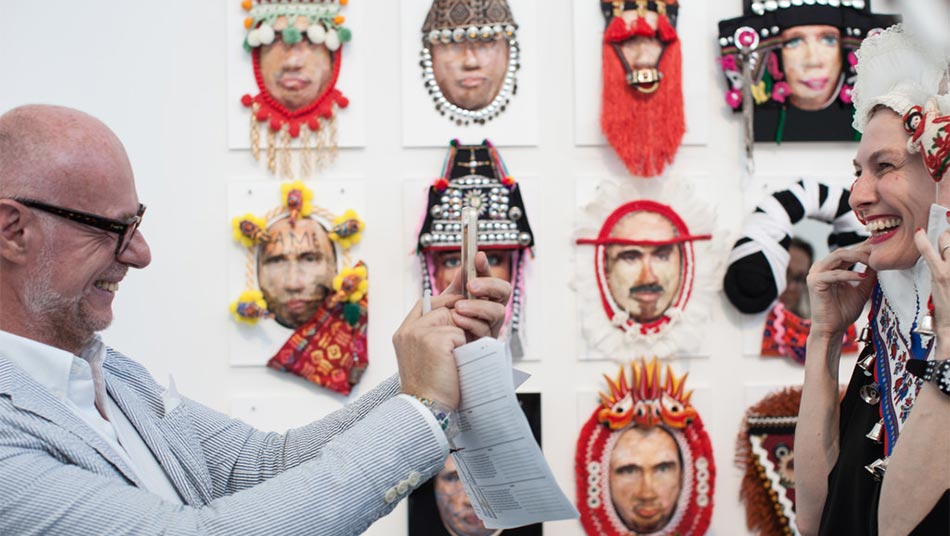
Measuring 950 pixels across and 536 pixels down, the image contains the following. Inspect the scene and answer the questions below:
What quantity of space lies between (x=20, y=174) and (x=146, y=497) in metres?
0.49

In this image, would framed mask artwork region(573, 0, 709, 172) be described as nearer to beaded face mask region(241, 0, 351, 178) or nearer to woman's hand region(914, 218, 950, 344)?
beaded face mask region(241, 0, 351, 178)

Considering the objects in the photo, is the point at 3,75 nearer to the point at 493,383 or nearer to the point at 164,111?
the point at 164,111

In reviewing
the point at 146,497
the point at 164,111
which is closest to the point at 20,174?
the point at 146,497

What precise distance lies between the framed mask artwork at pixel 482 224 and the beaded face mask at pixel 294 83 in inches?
14.2

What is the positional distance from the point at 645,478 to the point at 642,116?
103 cm

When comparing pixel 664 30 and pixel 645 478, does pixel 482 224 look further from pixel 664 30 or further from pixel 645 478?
pixel 645 478

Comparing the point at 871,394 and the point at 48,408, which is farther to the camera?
the point at 871,394

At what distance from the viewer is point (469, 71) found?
2.53m

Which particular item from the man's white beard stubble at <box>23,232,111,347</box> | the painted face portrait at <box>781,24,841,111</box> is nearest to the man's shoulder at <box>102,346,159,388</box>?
the man's white beard stubble at <box>23,232,111,347</box>

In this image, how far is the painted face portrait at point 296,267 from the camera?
2502 millimetres

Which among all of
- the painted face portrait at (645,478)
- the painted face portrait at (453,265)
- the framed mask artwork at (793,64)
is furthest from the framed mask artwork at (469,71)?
the painted face portrait at (645,478)

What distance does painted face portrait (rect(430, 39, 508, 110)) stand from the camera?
2521 millimetres

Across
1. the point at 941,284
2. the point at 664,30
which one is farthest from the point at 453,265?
the point at 941,284

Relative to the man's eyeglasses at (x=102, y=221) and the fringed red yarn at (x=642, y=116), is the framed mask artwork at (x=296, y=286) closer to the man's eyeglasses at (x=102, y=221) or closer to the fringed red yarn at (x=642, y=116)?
the fringed red yarn at (x=642, y=116)
